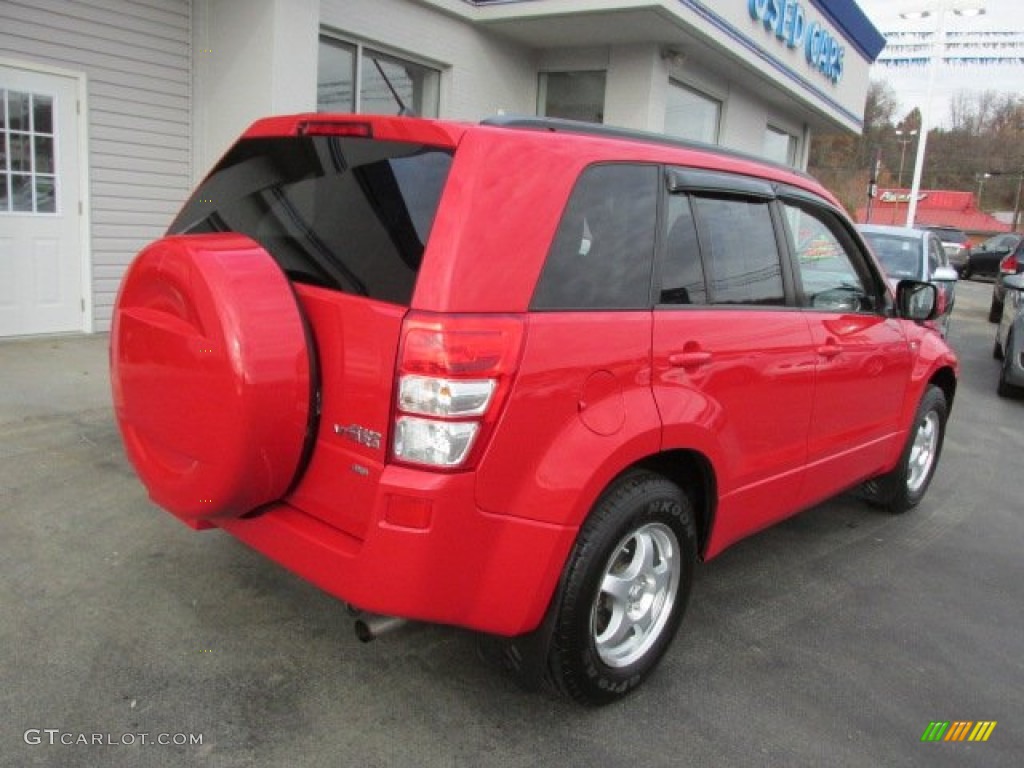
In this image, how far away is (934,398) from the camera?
504 cm

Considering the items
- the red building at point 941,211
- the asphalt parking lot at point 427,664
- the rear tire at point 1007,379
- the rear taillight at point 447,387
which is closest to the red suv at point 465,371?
the rear taillight at point 447,387

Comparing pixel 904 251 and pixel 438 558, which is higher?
pixel 904 251

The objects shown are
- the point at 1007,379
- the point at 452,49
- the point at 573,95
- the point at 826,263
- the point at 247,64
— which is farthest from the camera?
the point at 573,95

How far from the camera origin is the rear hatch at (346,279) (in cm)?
235

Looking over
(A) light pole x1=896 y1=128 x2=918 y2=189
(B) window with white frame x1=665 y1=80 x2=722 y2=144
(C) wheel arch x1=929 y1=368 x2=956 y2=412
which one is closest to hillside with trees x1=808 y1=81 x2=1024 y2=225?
(A) light pole x1=896 y1=128 x2=918 y2=189

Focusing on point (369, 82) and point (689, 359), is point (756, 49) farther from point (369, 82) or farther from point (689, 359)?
point (689, 359)

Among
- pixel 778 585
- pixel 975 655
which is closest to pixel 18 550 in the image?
pixel 778 585

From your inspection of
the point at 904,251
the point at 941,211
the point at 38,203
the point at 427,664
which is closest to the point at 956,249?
the point at 904,251

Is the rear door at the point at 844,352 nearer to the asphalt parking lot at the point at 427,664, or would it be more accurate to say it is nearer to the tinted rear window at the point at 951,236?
the asphalt parking lot at the point at 427,664

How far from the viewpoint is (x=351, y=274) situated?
2.48 m

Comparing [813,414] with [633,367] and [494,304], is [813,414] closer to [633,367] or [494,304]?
[633,367]

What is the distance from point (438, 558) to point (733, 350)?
1.40m

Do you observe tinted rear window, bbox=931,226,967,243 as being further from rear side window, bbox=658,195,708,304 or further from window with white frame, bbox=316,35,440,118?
rear side window, bbox=658,195,708,304

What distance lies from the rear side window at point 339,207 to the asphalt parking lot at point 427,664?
50.7 inches
